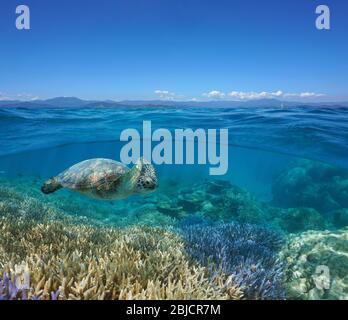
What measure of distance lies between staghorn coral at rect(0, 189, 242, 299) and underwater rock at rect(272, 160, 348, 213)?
1979 cm

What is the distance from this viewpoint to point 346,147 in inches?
920

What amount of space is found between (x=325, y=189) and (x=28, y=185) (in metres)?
23.4

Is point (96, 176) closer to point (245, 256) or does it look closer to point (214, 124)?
point (245, 256)

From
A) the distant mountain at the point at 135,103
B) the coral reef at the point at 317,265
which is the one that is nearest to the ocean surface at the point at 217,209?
the coral reef at the point at 317,265

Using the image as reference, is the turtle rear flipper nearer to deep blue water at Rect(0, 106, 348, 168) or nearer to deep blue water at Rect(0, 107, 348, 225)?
deep blue water at Rect(0, 107, 348, 225)

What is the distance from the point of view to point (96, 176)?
7.97 m

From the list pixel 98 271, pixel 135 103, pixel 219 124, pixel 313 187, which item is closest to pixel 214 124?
pixel 219 124

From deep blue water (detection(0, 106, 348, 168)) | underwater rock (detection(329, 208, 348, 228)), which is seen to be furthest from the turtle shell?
deep blue water (detection(0, 106, 348, 168))

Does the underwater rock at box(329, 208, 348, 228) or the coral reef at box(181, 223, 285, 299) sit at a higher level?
the coral reef at box(181, 223, 285, 299)

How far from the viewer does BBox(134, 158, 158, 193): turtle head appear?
6996 mm

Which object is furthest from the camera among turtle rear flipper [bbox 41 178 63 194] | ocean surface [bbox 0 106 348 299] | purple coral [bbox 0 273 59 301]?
turtle rear flipper [bbox 41 178 63 194]

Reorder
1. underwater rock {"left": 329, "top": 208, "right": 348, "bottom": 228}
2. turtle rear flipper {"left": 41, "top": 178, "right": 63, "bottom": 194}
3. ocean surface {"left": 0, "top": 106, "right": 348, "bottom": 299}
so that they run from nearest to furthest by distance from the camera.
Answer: ocean surface {"left": 0, "top": 106, "right": 348, "bottom": 299}, turtle rear flipper {"left": 41, "top": 178, "right": 63, "bottom": 194}, underwater rock {"left": 329, "top": 208, "right": 348, "bottom": 228}
